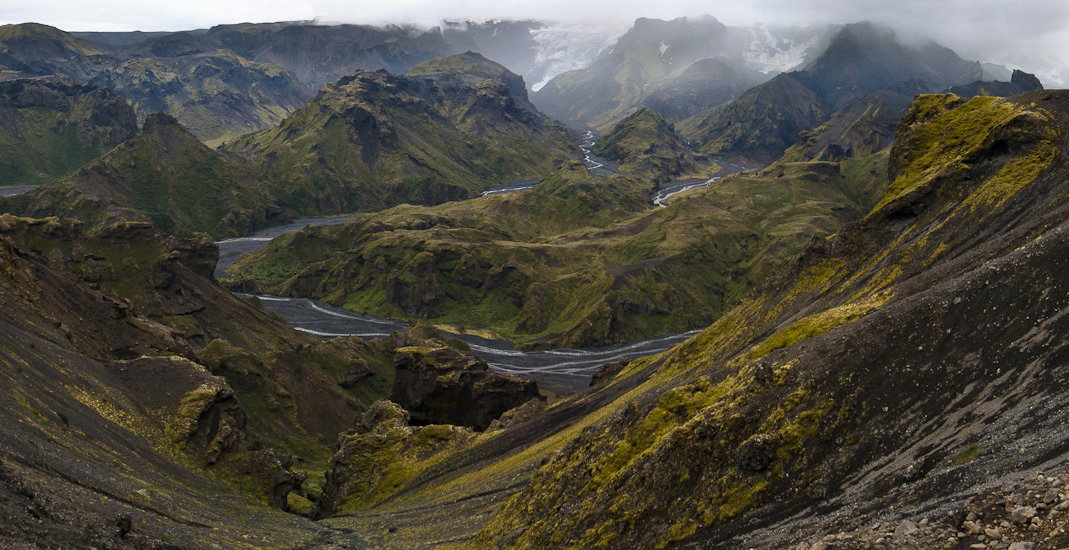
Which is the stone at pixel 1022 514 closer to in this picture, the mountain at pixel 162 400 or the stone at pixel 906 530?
the stone at pixel 906 530

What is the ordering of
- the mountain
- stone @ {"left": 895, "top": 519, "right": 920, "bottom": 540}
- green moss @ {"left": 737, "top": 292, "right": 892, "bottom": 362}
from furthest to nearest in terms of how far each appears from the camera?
green moss @ {"left": 737, "top": 292, "right": 892, "bottom": 362} → the mountain → stone @ {"left": 895, "top": 519, "right": 920, "bottom": 540}

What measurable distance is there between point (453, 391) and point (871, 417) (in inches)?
4080

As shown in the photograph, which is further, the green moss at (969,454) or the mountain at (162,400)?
the mountain at (162,400)

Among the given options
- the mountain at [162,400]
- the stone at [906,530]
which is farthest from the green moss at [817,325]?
the mountain at [162,400]

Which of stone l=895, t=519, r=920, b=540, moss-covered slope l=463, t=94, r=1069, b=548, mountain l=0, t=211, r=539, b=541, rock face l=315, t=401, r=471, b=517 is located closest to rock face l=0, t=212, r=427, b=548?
mountain l=0, t=211, r=539, b=541

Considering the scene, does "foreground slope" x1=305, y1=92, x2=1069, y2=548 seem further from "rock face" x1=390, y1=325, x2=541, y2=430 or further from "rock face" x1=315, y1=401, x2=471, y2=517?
"rock face" x1=390, y1=325, x2=541, y2=430

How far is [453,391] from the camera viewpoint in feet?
434

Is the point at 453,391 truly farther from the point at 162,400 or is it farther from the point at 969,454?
the point at 969,454

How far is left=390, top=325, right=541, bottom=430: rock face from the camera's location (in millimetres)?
131750

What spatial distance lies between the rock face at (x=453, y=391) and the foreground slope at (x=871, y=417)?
6134 centimetres

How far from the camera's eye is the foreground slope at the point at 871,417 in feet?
96.8

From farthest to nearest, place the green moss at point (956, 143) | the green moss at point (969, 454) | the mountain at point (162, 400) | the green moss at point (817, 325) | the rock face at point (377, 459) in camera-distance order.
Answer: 1. the rock face at point (377, 459)
2. the green moss at point (956, 143)
3. the green moss at point (817, 325)
4. the mountain at point (162, 400)
5. the green moss at point (969, 454)

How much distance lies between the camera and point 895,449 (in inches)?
1288

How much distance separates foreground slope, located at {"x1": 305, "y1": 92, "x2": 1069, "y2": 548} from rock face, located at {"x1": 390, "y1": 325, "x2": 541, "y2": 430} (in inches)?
2415
